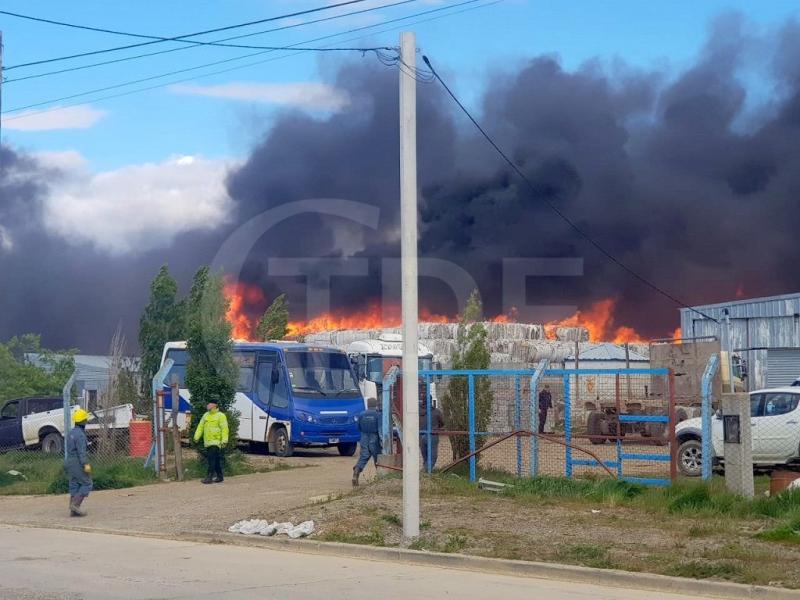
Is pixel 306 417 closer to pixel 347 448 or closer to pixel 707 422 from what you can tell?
pixel 347 448

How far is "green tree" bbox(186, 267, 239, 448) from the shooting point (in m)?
22.5

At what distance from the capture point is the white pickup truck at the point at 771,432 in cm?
1944

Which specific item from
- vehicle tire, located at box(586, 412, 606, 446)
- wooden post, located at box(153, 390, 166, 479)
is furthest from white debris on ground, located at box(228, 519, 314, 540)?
vehicle tire, located at box(586, 412, 606, 446)

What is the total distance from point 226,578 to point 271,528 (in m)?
3.07

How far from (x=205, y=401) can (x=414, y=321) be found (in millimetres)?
9780

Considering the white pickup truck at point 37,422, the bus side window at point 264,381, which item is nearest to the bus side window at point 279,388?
the bus side window at point 264,381

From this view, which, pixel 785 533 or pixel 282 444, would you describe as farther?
pixel 282 444

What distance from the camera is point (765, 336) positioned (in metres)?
40.9

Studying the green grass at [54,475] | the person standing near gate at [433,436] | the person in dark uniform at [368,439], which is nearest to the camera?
the person in dark uniform at [368,439]

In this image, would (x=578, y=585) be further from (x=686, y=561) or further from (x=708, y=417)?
(x=708, y=417)

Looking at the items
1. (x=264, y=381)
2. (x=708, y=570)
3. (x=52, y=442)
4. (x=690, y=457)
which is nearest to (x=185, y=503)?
(x=690, y=457)

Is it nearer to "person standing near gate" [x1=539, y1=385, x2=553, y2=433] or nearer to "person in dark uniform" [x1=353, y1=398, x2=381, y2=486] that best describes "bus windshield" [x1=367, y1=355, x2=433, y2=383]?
"person standing near gate" [x1=539, y1=385, x2=553, y2=433]

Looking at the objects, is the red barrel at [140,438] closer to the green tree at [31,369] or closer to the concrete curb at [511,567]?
the concrete curb at [511,567]

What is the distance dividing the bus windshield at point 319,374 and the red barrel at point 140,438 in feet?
12.2
